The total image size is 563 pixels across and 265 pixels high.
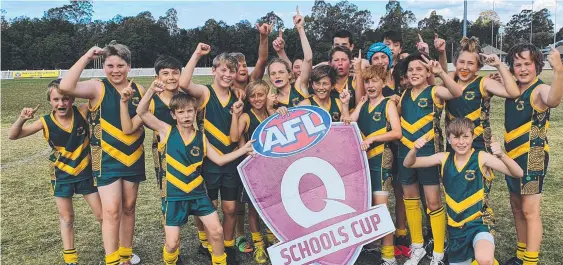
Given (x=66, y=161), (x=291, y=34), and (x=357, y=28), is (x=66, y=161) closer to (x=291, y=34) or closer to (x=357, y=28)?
(x=291, y=34)

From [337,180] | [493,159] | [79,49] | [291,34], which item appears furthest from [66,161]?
[79,49]

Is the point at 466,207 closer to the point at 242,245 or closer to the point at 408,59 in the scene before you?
the point at 408,59

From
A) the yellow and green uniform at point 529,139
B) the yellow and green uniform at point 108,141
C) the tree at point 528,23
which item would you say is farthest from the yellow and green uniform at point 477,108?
the tree at point 528,23

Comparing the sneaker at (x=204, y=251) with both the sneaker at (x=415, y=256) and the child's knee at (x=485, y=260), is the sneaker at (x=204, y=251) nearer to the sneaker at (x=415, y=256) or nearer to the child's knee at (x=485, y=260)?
the sneaker at (x=415, y=256)

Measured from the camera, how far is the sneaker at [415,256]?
4113 mm

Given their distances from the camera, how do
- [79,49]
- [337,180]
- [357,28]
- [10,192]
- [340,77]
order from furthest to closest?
1. [357,28]
2. [79,49]
3. [10,192]
4. [340,77]
5. [337,180]

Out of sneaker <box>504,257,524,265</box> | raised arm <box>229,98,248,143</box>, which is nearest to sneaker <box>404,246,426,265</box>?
sneaker <box>504,257,524,265</box>

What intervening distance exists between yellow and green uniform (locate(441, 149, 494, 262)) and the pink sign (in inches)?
22.2

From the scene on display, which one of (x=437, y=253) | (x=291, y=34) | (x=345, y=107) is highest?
(x=291, y=34)

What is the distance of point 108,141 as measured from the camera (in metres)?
3.90

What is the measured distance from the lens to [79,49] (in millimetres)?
57406

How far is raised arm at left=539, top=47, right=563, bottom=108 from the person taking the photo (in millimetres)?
3496

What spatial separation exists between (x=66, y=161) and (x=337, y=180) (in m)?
2.38

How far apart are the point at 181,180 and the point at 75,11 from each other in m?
102
